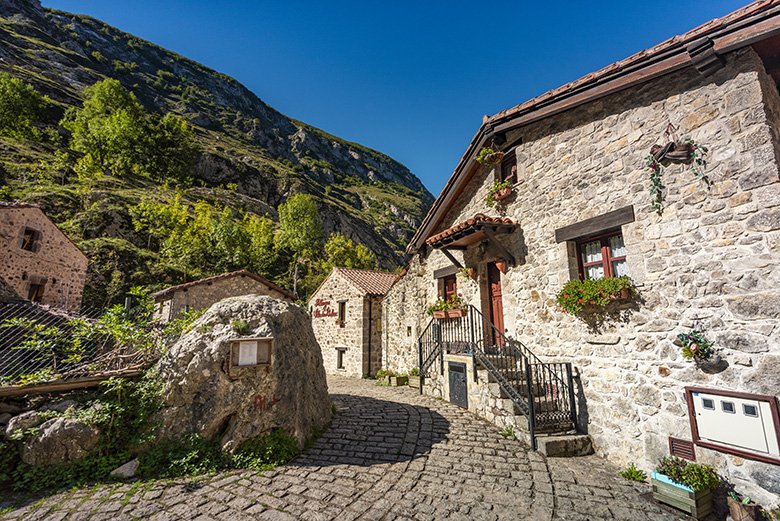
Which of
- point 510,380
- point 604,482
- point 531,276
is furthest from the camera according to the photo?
point 531,276

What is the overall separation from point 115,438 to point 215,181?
5867 cm

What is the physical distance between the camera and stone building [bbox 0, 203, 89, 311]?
466 inches

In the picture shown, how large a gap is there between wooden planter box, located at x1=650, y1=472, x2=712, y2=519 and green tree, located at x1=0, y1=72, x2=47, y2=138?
188ft

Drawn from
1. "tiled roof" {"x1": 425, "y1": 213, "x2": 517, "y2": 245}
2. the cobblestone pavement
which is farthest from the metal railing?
"tiled roof" {"x1": 425, "y1": 213, "x2": 517, "y2": 245}

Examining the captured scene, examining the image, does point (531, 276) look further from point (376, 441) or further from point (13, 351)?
point (13, 351)

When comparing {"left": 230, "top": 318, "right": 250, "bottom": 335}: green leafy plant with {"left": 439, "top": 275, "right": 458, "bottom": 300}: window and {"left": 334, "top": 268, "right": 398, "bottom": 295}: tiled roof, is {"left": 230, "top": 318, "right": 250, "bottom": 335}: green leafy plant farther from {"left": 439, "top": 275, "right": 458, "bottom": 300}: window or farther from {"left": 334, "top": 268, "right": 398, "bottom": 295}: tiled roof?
{"left": 334, "top": 268, "right": 398, "bottom": 295}: tiled roof

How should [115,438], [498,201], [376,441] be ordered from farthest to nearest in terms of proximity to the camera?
[498,201] → [376,441] → [115,438]

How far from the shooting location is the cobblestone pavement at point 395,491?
3.93 meters

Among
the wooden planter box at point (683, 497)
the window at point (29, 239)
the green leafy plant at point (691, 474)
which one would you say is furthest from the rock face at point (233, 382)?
the window at point (29, 239)

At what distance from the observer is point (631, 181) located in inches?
226

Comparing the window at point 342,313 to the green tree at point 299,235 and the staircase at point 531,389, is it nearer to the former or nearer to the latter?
the staircase at point 531,389

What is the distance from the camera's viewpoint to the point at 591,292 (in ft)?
18.9

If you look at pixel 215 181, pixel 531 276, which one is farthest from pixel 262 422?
pixel 215 181

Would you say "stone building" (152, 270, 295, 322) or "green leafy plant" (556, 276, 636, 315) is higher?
"stone building" (152, 270, 295, 322)
